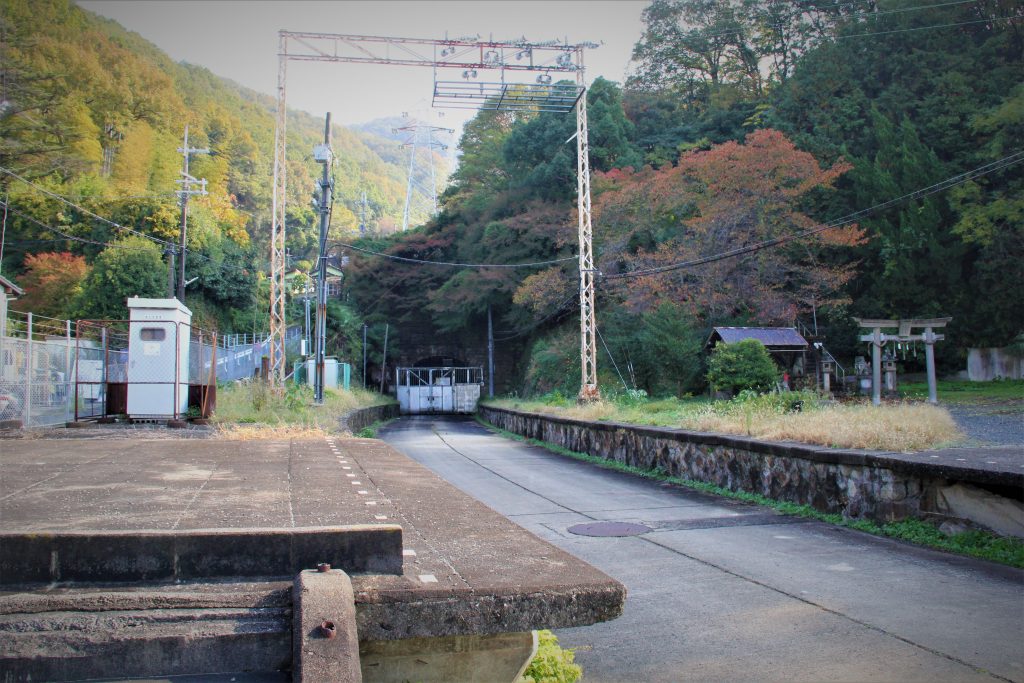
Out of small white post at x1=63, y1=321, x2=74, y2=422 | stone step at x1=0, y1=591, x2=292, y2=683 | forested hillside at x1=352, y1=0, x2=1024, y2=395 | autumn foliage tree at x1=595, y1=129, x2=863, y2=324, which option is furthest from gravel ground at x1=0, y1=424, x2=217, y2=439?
autumn foliage tree at x1=595, y1=129, x2=863, y2=324

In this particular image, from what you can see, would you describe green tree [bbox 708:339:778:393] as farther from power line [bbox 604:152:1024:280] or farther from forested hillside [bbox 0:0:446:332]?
forested hillside [bbox 0:0:446:332]

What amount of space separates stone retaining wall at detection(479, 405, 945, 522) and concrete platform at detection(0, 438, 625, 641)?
427 cm

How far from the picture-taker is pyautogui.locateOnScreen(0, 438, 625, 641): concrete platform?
3.03 m

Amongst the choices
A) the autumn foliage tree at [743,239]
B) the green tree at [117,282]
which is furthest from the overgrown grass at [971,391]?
the green tree at [117,282]

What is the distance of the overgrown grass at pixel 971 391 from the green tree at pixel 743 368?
163 inches

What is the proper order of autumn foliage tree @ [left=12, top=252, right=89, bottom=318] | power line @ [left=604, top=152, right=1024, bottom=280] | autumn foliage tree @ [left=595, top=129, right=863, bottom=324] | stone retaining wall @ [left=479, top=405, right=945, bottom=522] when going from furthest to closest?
autumn foliage tree @ [left=12, top=252, right=89, bottom=318]
autumn foliage tree @ [left=595, top=129, right=863, bottom=324]
power line @ [left=604, top=152, right=1024, bottom=280]
stone retaining wall @ [left=479, top=405, right=945, bottom=522]

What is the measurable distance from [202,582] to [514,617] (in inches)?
51.1

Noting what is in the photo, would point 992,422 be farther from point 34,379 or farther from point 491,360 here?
point 491,360

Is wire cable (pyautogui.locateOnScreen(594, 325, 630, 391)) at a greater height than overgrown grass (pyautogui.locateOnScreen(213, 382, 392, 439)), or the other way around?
wire cable (pyautogui.locateOnScreen(594, 325, 630, 391))

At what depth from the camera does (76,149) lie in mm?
21156

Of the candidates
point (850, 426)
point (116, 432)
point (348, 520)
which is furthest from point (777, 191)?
point (348, 520)

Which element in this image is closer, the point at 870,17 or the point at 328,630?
the point at 328,630

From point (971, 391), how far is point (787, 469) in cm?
2118

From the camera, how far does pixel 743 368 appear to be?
1931 cm
